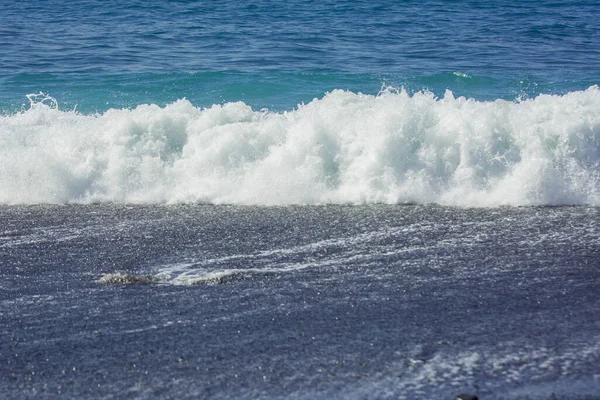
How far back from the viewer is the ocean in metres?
4.64

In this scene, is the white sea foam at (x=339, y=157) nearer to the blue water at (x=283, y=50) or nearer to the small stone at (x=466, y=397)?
the blue water at (x=283, y=50)

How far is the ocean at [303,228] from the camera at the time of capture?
4641 millimetres

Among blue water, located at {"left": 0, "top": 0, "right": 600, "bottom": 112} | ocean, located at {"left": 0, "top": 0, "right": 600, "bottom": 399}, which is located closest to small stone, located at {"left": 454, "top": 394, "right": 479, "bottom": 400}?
ocean, located at {"left": 0, "top": 0, "right": 600, "bottom": 399}

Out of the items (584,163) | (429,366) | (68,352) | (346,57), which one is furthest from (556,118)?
(346,57)

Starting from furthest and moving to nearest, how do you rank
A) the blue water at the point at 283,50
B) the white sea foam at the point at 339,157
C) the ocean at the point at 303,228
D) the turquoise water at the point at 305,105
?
the blue water at the point at 283,50
the turquoise water at the point at 305,105
the white sea foam at the point at 339,157
the ocean at the point at 303,228

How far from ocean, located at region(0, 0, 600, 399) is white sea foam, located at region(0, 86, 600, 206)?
25 millimetres

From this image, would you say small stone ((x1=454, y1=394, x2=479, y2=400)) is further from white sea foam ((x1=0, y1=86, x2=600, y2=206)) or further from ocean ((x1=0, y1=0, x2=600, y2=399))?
white sea foam ((x1=0, y1=86, x2=600, y2=206))

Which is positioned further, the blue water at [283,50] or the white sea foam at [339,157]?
the blue water at [283,50]

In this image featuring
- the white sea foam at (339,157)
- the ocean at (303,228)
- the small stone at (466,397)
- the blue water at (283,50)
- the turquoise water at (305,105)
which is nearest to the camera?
the small stone at (466,397)

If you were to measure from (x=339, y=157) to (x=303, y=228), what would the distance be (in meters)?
1.69

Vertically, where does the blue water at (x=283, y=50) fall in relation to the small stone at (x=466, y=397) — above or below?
above

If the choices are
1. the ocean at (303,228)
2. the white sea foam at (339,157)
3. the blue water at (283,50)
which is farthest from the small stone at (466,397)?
the blue water at (283,50)

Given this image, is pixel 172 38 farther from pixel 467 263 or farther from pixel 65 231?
pixel 467 263

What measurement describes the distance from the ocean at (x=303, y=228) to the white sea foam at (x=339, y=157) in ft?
0.08
